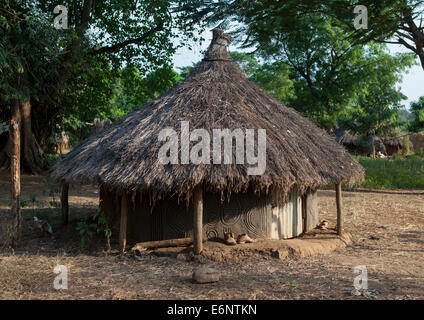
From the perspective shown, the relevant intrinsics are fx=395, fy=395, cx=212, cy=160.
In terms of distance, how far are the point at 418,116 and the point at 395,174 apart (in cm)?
725

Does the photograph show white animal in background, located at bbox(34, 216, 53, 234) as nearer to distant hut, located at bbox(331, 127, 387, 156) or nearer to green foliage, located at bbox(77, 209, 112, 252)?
green foliage, located at bbox(77, 209, 112, 252)

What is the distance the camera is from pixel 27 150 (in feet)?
46.1

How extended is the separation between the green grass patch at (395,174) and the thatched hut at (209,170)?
8628mm

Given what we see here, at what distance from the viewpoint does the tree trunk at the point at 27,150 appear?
1343 centimetres

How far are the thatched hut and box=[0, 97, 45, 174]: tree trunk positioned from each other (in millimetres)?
6980

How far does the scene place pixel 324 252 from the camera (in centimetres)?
657

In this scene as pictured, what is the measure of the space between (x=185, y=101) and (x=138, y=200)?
1933 millimetres

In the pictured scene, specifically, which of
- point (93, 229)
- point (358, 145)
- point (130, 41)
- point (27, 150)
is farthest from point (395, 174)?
point (27, 150)

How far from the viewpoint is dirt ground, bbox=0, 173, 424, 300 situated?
4.64 m

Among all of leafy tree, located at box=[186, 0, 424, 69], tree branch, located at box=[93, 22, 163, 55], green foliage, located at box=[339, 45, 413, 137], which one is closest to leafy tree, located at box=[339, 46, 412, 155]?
green foliage, located at box=[339, 45, 413, 137]

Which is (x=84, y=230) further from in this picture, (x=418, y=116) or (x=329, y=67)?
(x=418, y=116)

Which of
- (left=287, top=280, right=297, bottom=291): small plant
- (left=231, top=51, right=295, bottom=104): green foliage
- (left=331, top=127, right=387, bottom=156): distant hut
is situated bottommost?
(left=287, top=280, right=297, bottom=291): small plant

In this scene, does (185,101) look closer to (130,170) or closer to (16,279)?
(130,170)
